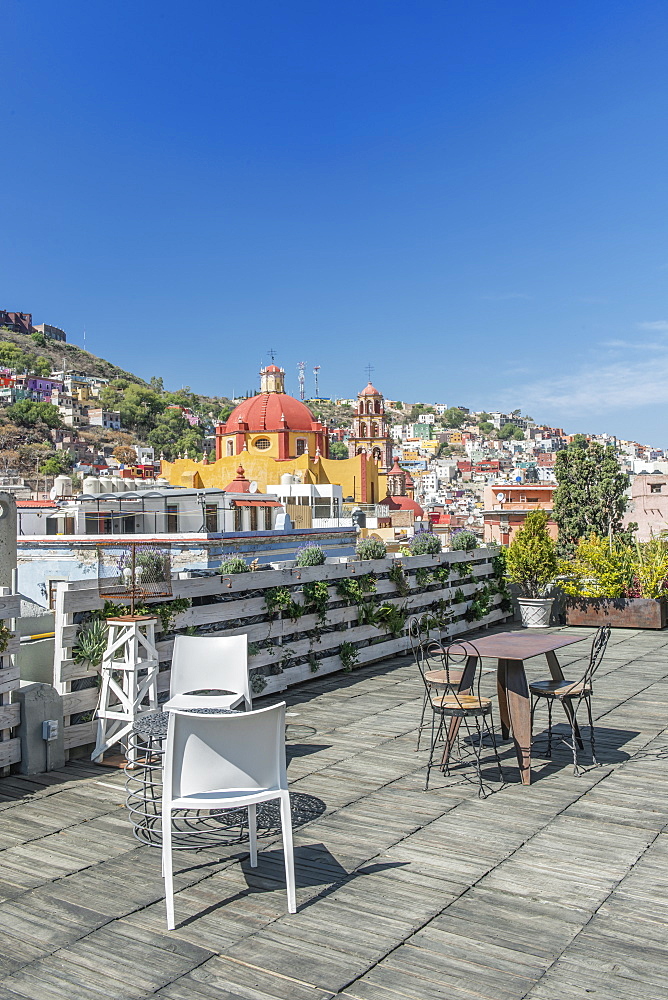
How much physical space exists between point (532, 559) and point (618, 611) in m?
1.34

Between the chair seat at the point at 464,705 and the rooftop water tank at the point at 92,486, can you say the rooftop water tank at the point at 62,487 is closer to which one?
the rooftop water tank at the point at 92,486

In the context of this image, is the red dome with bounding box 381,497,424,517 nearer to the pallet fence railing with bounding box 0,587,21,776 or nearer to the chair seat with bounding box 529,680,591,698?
the chair seat with bounding box 529,680,591,698

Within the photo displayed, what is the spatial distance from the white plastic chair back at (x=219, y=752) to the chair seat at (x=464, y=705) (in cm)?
182

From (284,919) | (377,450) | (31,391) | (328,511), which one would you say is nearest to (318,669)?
(284,919)

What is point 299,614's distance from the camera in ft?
23.5

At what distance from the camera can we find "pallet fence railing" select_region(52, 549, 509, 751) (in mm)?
5186

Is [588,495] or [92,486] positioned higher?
[92,486]

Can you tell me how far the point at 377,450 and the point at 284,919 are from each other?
66.7 metres

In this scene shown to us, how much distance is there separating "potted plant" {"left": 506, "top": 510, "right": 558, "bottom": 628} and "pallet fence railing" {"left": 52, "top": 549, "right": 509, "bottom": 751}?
94 centimetres

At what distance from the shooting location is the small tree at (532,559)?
1113 centimetres

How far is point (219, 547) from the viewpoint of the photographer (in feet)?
61.3

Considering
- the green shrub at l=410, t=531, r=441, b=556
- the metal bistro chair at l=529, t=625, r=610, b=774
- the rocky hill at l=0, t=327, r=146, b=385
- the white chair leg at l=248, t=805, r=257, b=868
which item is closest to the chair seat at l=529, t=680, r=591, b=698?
the metal bistro chair at l=529, t=625, r=610, b=774

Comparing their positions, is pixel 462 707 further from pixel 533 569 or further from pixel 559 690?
pixel 533 569

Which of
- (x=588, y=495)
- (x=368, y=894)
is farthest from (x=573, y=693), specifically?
(x=588, y=495)
